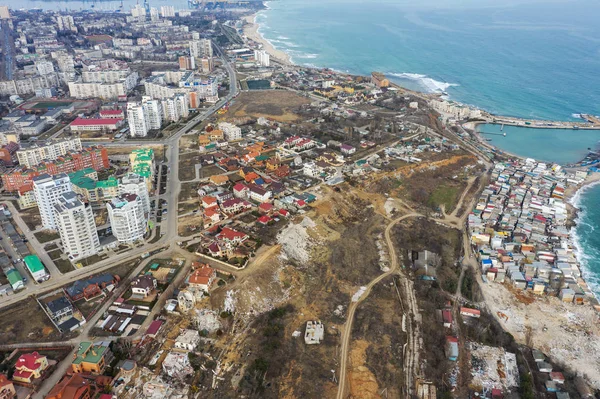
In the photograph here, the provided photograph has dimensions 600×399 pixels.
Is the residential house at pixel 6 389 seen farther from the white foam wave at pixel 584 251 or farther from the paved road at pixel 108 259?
the white foam wave at pixel 584 251

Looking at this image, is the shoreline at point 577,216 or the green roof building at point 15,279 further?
the shoreline at point 577,216

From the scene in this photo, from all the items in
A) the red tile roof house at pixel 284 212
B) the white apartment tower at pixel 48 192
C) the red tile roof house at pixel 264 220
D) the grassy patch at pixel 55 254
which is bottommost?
the grassy patch at pixel 55 254

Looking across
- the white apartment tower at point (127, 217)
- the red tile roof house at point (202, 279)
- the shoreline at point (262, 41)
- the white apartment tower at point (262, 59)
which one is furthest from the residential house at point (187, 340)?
the shoreline at point (262, 41)

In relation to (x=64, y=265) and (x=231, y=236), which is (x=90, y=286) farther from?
(x=231, y=236)

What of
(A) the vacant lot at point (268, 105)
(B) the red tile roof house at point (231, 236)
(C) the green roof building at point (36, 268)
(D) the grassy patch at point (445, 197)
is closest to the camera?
(C) the green roof building at point (36, 268)

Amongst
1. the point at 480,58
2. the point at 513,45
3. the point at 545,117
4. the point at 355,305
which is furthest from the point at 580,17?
the point at 355,305

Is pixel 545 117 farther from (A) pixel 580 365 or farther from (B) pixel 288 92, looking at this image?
(A) pixel 580 365

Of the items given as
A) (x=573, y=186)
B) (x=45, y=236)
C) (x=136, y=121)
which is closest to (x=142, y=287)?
(x=45, y=236)

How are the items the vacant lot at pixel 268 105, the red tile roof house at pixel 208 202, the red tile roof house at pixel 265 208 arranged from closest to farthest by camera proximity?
the red tile roof house at pixel 208 202 < the red tile roof house at pixel 265 208 < the vacant lot at pixel 268 105

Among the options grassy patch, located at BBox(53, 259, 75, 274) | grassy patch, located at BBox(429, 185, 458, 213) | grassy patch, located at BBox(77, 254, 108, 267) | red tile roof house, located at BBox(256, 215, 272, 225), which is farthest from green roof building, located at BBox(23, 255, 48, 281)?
grassy patch, located at BBox(429, 185, 458, 213)
